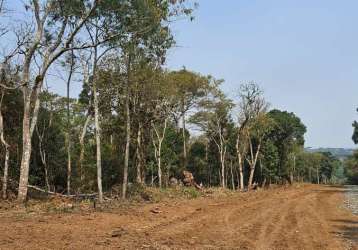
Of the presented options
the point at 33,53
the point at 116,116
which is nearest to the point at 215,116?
the point at 116,116

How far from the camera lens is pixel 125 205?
1828 centimetres

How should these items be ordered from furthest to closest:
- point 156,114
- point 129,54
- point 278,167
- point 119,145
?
point 278,167
point 119,145
point 156,114
point 129,54

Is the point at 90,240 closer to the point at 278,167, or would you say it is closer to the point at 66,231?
the point at 66,231

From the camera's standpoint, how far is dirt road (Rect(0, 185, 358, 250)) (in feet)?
31.2

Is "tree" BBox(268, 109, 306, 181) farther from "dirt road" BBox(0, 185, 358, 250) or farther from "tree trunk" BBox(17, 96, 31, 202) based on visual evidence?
"tree trunk" BBox(17, 96, 31, 202)

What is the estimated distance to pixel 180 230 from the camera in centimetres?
1184

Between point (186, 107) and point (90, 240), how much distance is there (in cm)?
2971

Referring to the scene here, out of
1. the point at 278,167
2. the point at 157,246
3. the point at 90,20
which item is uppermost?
the point at 90,20

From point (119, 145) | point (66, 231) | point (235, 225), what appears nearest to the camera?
point (66, 231)

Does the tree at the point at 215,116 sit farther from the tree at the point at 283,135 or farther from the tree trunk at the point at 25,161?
the tree trunk at the point at 25,161

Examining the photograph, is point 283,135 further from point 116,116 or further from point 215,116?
point 116,116

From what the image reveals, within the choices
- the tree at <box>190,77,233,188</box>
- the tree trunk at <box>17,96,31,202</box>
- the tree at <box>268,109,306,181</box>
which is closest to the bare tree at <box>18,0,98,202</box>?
Result: the tree trunk at <box>17,96,31,202</box>

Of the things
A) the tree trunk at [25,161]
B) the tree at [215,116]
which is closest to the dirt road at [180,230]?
the tree trunk at [25,161]

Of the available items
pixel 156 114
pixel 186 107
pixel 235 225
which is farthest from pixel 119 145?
pixel 235 225
